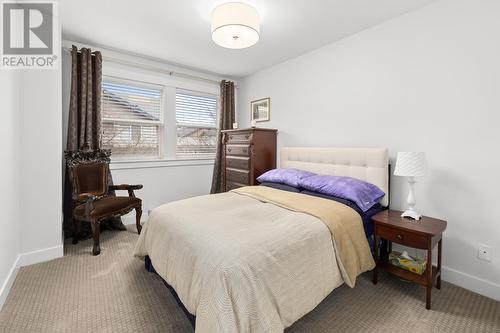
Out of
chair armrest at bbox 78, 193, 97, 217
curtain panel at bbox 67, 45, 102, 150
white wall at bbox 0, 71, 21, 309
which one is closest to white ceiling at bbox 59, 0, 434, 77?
curtain panel at bbox 67, 45, 102, 150

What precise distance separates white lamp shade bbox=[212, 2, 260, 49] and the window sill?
2.28m

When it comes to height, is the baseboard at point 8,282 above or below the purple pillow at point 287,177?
below

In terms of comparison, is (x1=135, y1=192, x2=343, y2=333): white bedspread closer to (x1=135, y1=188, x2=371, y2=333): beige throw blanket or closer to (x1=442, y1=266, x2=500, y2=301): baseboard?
(x1=135, y1=188, x2=371, y2=333): beige throw blanket

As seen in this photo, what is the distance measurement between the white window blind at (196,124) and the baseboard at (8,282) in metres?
2.46

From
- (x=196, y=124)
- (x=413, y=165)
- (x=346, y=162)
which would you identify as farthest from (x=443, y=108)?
(x=196, y=124)

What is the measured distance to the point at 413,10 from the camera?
2.35m

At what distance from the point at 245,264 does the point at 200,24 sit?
254 cm

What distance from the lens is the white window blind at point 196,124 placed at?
166 inches

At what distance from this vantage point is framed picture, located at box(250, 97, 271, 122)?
410 cm

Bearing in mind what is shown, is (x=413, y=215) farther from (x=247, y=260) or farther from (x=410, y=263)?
(x=247, y=260)

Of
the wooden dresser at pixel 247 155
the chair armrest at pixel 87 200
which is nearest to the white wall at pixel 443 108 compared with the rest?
the wooden dresser at pixel 247 155

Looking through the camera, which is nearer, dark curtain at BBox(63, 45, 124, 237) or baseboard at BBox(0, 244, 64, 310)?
baseboard at BBox(0, 244, 64, 310)

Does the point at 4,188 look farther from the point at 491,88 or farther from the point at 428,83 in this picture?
the point at 491,88

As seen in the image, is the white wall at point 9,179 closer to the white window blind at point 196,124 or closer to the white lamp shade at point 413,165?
the white window blind at point 196,124
